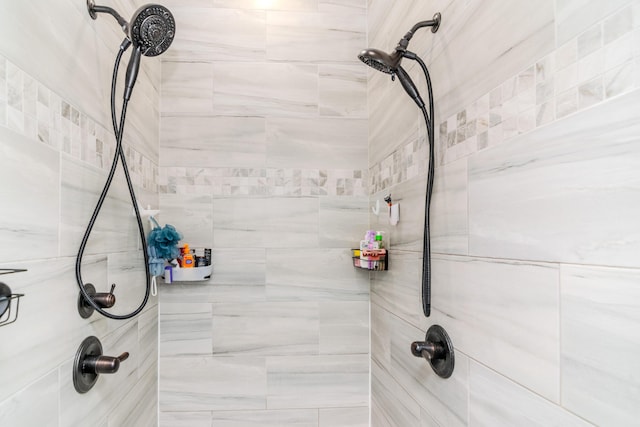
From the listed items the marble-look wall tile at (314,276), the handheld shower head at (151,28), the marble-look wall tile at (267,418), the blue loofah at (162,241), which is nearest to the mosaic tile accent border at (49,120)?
the handheld shower head at (151,28)

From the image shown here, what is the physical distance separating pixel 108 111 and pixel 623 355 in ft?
4.75

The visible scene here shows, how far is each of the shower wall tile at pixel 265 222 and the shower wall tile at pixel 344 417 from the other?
2.70ft

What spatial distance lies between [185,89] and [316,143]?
685 millimetres

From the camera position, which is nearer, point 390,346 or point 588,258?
point 588,258

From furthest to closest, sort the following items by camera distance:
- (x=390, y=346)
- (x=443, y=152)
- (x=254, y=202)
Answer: (x=254, y=202) → (x=390, y=346) → (x=443, y=152)

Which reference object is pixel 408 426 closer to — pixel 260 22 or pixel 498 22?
pixel 498 22

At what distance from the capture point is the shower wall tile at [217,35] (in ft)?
6.20

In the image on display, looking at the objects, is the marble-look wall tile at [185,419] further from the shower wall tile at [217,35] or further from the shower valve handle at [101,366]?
the shower wall tile at [217,35]

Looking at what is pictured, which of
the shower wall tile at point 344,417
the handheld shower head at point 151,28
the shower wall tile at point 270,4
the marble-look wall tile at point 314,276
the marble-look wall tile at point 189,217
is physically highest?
the shower wall tile at point 270,4

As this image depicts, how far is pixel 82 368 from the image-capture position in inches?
41.6

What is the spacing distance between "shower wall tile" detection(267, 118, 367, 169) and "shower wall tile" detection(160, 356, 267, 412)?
38.9 inches

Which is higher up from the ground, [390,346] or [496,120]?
[496,120]

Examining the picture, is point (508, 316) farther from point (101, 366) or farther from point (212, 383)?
point (212, 383)

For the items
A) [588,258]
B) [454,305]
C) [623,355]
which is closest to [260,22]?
[454,305]
